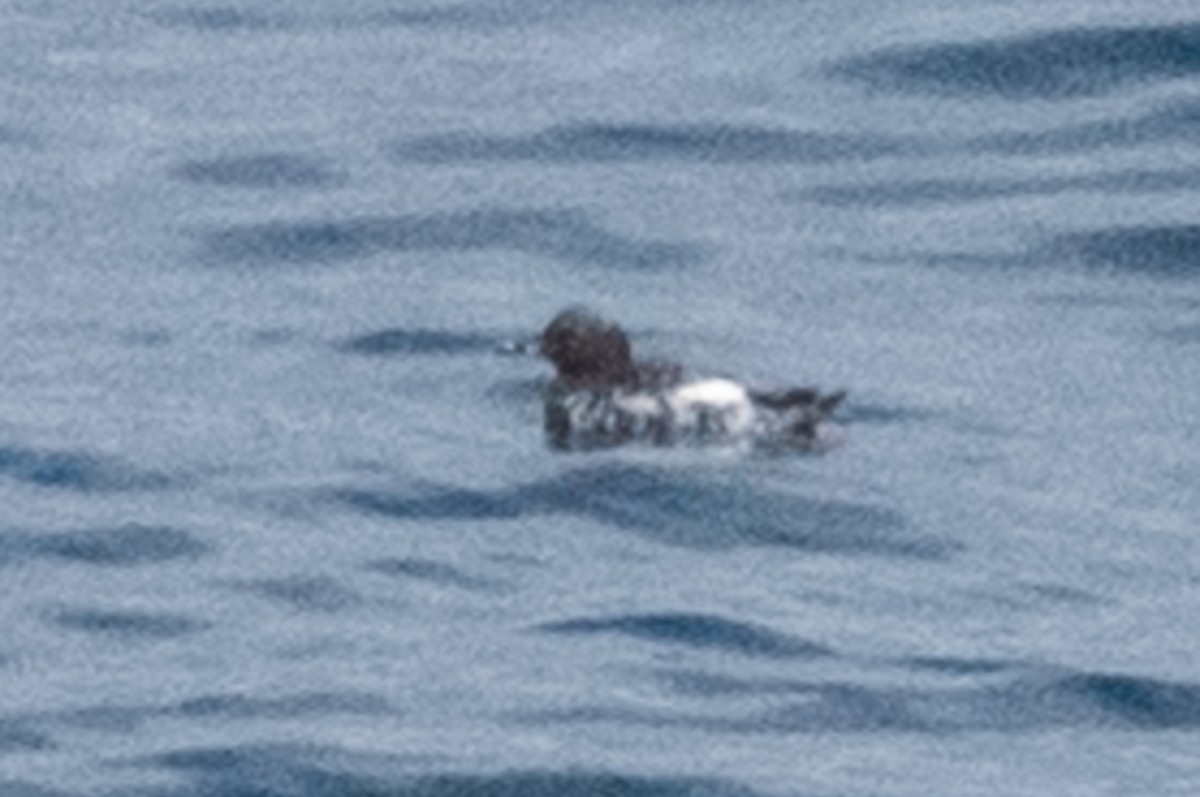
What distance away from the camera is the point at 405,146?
18.8 metres

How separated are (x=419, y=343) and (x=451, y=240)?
1304mm

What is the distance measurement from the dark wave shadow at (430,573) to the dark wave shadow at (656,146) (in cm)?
454

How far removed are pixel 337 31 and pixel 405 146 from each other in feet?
6.47

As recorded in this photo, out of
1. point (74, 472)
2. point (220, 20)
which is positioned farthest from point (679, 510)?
point (220, 20)

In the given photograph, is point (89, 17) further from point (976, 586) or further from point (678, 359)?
point (976, 586)

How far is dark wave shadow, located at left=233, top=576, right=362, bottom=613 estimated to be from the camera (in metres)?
13.6

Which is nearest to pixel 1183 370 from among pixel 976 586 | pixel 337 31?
pixel 976 586

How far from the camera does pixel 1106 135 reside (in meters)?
18.6

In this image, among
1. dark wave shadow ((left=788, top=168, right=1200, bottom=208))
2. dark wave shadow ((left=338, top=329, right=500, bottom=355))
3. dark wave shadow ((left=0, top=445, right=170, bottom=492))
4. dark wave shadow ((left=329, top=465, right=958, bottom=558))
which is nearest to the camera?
→ dark wave shadow ((left=329, top=465, right=958, bottom=558))

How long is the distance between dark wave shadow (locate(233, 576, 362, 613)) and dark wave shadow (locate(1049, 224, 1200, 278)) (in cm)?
389

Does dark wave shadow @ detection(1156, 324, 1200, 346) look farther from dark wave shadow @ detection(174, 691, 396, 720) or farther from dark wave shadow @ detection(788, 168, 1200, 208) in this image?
dark wave shadow @ detection(174, 691, 396, 720)

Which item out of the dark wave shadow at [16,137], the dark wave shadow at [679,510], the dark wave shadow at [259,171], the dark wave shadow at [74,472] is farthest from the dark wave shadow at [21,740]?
the dark wave shadow at [16,137]

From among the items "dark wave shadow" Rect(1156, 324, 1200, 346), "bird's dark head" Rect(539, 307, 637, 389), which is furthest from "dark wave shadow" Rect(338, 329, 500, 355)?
"dark wave shadow" Rect(1156, 324, 1200, 346)

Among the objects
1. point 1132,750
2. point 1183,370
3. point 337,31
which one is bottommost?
point 1132,750
